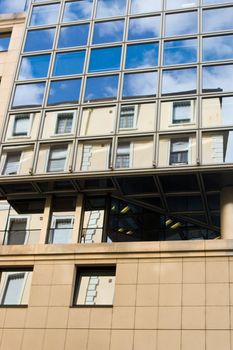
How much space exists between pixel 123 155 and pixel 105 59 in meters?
5.52

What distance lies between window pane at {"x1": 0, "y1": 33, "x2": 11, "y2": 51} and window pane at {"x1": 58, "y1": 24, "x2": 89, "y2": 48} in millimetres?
4179

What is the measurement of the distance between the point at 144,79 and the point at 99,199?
584 centimetres

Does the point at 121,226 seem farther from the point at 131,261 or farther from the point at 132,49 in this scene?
the point at 132,49

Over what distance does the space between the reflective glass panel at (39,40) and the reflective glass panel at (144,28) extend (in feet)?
13.6

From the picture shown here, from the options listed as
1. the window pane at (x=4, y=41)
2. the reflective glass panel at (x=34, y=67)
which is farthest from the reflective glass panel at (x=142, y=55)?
the window pane at (x=4, y=41)

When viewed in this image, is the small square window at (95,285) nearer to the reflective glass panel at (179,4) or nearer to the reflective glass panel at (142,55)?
the reflective glass panel at (142,55)

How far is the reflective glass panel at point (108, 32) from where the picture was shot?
2647 centimetres

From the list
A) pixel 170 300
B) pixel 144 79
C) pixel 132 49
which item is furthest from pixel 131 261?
pixel 132 49

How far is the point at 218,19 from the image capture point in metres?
25.5

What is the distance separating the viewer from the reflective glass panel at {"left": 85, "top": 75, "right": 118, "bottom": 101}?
25016 millimetres

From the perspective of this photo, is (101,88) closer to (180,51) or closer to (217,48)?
(180,51)

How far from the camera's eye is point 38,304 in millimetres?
21469

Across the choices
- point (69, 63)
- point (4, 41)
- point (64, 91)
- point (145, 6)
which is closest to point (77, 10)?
point (69, 63)

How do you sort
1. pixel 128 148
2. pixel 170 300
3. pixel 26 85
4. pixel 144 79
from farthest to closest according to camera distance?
1. pixel 26 85
2. pixel 144 79
3. pixel 128 148
4. pixel 170 300
